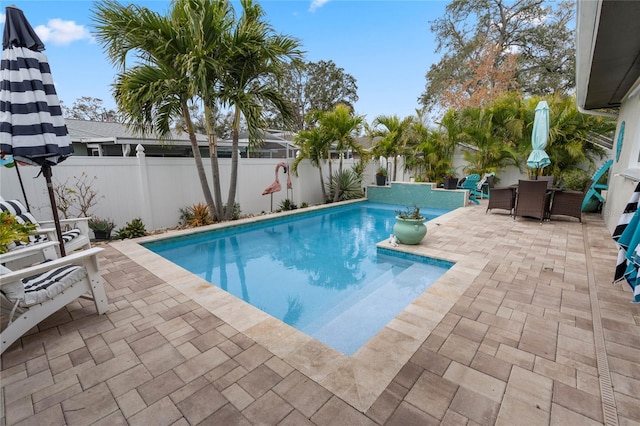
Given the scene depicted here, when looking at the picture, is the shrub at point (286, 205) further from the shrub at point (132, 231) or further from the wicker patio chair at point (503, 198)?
the wicker patio chair at point (503, 198)

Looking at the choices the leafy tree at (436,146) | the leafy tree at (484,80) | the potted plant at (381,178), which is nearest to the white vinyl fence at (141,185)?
the potted plant at (381,178)

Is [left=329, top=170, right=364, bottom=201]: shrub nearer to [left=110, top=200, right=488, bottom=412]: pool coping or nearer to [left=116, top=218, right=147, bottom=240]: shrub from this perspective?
[left=116, top=218, right=147, bottom=240]: shrub

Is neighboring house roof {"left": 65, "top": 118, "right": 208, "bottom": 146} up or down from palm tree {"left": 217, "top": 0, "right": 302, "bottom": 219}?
down

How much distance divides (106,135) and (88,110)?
2309cm

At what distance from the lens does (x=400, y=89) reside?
20.2m

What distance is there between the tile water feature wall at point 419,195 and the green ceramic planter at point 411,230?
18.1ft

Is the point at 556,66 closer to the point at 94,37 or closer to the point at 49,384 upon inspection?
the point at 94,37

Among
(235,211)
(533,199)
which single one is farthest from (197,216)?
(533,199)

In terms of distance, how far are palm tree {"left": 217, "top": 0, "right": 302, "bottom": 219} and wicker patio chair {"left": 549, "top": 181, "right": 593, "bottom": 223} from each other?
6.93 m

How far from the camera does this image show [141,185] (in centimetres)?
658

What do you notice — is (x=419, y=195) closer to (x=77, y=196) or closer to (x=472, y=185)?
(x=472, y=185)

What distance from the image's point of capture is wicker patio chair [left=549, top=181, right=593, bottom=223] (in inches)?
259

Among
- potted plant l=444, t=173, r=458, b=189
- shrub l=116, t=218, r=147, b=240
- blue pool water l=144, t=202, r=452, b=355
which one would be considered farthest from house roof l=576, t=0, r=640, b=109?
shrub l=116, t=218, r=147, b=240

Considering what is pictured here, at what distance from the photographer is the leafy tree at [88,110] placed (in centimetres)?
2733
